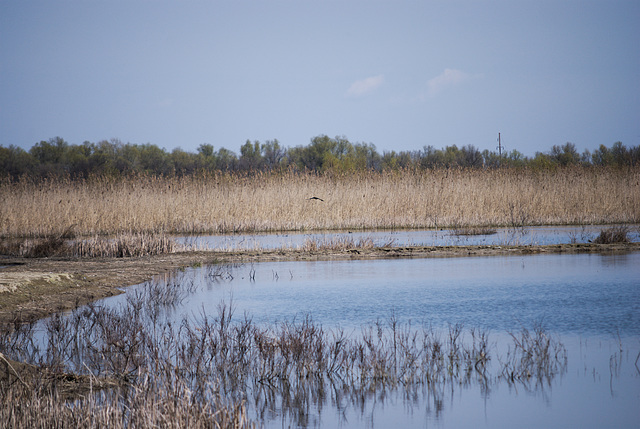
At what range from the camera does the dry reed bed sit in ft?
70.8

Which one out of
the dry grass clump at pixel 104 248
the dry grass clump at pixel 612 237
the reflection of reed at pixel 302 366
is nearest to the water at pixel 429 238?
Result: the dry grass clump at pixel 612 237

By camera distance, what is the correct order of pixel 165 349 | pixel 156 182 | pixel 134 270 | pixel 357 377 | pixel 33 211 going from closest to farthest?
pixel 357 377
pixel 165 349
pixel 134 270
pixel 33 211
pixel 156 182

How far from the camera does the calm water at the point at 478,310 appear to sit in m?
5.31

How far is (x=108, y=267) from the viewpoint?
46.2 ft

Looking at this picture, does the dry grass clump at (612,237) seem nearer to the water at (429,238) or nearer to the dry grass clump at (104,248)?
the water at (429,238)

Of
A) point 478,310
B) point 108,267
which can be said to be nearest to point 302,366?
point 478,310

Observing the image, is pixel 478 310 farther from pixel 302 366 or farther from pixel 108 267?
pixel 108 267

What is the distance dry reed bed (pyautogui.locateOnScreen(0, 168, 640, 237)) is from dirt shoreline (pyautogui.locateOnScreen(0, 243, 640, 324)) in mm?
5478

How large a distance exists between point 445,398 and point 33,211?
63.4 ft

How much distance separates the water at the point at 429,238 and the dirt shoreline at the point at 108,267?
86cm

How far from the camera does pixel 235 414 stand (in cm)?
415

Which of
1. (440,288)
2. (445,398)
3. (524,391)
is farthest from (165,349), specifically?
(440,288)

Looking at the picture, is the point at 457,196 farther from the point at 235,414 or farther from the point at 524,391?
the point at 235,414

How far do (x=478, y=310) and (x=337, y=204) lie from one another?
13.7m
